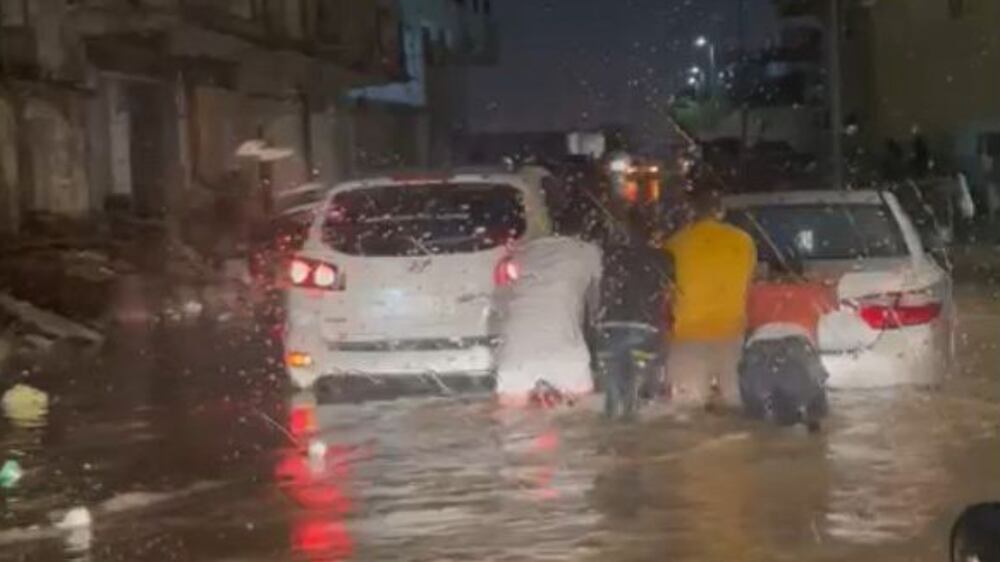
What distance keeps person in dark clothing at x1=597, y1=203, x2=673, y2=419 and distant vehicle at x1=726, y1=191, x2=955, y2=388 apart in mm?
902

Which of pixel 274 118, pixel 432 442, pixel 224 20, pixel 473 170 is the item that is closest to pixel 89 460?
pixel 432 442

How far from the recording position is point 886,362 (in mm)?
12445

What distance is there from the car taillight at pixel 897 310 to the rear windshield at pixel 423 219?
236cm

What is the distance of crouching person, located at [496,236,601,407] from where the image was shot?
1290 cm

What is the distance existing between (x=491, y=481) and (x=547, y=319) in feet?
7.13

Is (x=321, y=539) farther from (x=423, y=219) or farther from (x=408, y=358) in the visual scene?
(x=423, y=219)

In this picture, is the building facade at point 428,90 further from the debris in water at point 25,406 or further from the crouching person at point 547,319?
the crouching person at point 547,319

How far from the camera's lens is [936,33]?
170 feet

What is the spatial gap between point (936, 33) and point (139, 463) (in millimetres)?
42197

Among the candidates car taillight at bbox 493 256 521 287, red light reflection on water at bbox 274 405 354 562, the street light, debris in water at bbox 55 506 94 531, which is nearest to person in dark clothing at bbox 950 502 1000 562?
red light reflection on water at bbox 274 405 354 562

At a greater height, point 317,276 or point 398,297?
point 317,276

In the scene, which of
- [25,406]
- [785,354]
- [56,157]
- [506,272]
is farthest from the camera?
[56,157]

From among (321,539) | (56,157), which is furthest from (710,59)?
(321,539)

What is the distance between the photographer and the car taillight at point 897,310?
40.5 ft
